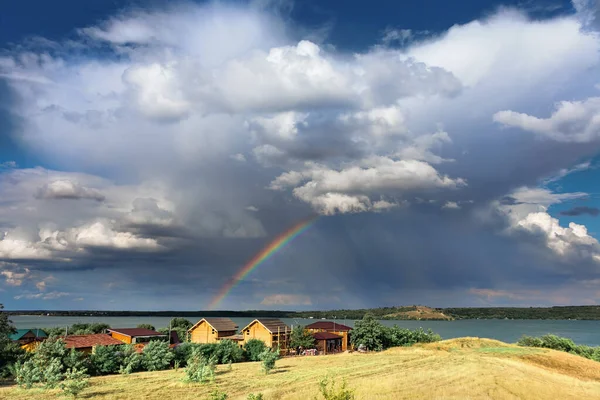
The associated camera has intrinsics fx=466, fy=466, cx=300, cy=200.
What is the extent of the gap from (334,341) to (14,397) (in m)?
57.8

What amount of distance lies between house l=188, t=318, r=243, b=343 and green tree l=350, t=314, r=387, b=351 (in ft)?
67.4

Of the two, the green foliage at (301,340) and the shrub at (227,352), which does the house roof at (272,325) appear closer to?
the green foliage at (301,340)

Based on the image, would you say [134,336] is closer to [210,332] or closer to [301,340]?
[210,332]

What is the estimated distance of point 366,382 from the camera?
122 ft

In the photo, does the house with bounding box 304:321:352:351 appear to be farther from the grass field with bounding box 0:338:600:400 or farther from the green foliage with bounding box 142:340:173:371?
the grass field with bounding box 0:338:600:400

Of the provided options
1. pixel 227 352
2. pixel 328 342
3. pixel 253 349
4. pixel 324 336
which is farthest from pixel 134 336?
pixel 328 342

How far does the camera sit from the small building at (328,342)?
80.3 metres

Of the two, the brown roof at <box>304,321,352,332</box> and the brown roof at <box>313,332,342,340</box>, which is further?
the brown roof at <box>304,321,352,332</box>

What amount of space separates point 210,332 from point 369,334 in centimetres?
2790

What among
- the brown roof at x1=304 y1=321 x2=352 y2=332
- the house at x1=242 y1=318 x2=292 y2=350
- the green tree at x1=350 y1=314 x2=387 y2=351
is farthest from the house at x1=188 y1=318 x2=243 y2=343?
the green tree at x1=350 y1=314 x2=387 y2=351

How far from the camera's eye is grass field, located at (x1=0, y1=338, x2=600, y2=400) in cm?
3341

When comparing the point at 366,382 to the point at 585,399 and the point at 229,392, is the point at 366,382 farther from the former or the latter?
the point at 585,399

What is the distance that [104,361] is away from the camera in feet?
169

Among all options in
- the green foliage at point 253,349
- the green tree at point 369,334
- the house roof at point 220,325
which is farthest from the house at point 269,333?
the green tree at point 369,334
